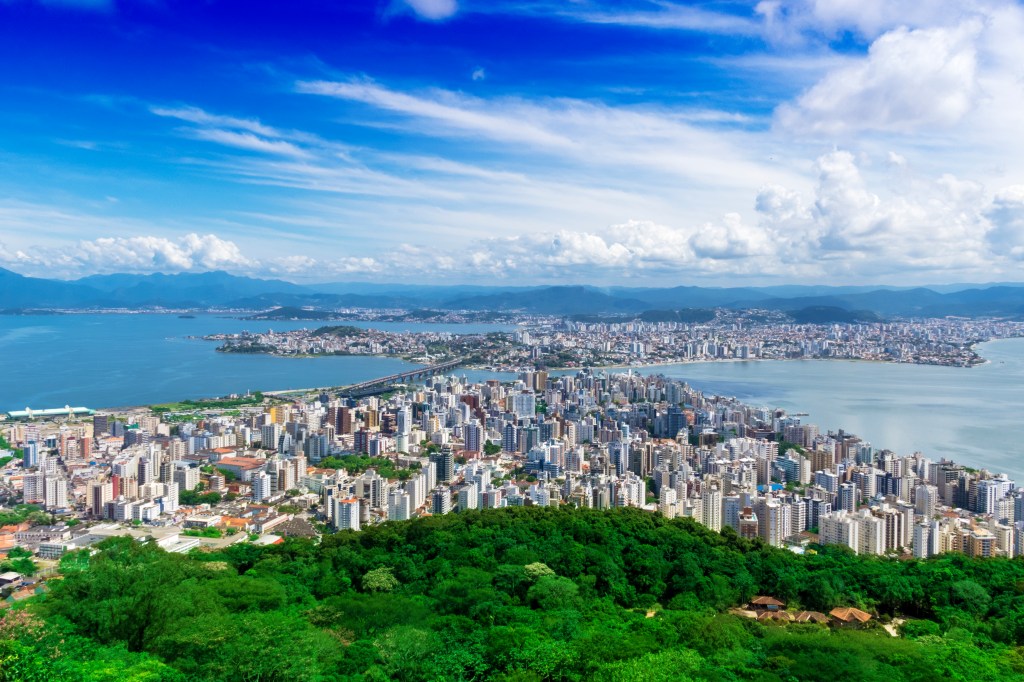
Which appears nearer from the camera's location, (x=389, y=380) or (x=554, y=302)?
(x=389, y=380)

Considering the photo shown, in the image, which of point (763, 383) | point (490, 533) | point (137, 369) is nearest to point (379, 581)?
point (490, 533)

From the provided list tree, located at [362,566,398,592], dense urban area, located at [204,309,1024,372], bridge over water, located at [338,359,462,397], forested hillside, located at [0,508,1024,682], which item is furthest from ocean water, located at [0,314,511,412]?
tree, located at [362,566,398,592]

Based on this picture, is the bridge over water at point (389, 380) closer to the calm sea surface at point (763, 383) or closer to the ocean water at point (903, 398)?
the calm sea surface at point (763, 383)

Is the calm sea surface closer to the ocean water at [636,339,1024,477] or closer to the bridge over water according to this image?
the ocean water at [636,339,1024,477]

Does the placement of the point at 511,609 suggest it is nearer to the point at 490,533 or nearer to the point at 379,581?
the point at 379,581

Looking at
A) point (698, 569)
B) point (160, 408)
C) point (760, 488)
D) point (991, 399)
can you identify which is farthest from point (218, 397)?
point (991, 399)

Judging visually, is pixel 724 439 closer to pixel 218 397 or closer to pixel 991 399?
pixel 991 399
